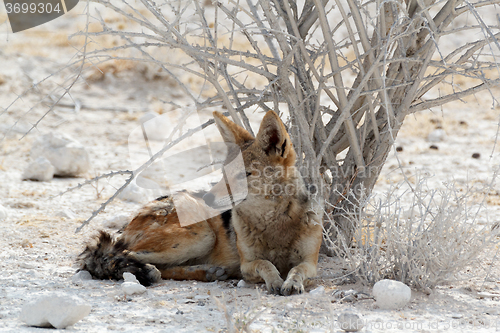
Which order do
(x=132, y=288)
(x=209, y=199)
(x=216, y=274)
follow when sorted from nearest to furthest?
1. (x=132, y=288)
2. (x=209, y=199)
3. (x=216, y=274)

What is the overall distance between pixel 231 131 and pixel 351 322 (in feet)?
6.04

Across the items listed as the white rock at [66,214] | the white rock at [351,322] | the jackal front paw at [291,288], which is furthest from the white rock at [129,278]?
the white rock at [66,214]

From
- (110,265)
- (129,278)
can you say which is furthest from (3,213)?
(129,278)

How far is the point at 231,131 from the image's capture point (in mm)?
4035

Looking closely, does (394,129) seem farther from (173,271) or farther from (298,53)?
(173,271)

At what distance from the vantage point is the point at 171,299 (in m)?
3.46

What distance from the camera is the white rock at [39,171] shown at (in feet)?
24.3

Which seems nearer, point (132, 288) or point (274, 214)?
point (132, 288)

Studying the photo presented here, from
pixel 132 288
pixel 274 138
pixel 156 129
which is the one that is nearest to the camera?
pixel 132 288

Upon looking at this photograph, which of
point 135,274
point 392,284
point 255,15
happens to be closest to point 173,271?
point 135,274

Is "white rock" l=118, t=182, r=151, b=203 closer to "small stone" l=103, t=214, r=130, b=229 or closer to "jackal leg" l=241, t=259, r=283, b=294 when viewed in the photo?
"small stone" l=103, t=214, r=130, b=229

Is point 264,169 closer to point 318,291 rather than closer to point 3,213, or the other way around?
point 318,291

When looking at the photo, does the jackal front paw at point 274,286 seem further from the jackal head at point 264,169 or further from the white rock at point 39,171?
the white rock at point 39,171
